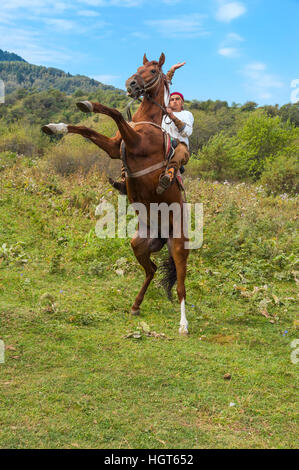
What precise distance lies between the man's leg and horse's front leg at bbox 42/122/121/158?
0.57m

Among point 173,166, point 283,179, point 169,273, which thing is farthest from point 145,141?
point 283,179

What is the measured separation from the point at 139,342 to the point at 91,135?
2.35 metres

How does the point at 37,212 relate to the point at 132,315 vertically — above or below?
above

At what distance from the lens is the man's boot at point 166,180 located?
4.90m

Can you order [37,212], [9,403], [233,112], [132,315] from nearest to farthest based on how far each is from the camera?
[9,403]
[132,315]
[37,212]
[233,112]

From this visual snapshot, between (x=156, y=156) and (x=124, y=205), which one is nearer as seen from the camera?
(x=156, y=156)

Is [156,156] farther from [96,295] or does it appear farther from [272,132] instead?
[272,132]

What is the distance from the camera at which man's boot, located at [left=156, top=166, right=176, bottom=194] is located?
16.1 feet

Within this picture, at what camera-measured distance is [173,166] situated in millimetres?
5027

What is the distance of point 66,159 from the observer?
A: 15.5m

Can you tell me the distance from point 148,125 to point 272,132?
19.9 metres
